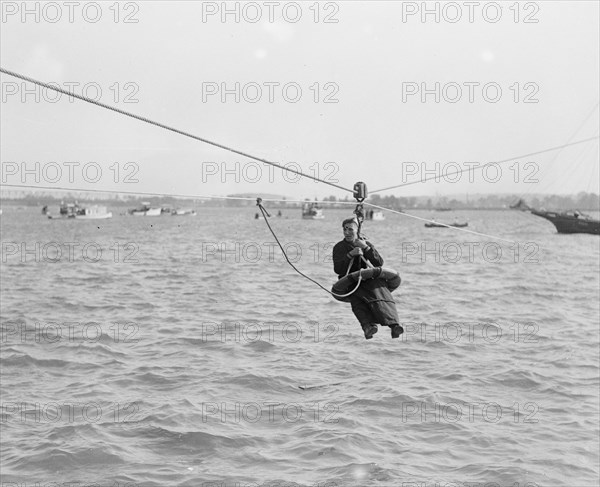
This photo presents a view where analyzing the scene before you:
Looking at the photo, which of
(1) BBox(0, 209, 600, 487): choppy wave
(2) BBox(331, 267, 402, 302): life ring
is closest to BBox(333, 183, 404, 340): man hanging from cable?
(2) BBox(331, 267, 402, 302): life ring

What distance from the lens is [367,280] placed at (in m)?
10.8

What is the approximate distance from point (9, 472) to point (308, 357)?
10.7 metres

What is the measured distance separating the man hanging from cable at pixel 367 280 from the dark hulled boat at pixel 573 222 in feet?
312

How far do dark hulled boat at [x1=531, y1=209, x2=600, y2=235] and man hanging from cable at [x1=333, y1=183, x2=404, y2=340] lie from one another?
3740 inches

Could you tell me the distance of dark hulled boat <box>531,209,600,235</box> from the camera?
327ft

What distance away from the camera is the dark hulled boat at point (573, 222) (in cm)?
9981

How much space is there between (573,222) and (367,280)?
9908cm

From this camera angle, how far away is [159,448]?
15.8 metres

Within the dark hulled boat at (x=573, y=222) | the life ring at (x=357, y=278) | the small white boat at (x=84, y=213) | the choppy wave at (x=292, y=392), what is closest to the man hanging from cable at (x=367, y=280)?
the life ring at (x=357, y=278)

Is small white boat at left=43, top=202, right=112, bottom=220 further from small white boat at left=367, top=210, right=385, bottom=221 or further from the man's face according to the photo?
the man's face

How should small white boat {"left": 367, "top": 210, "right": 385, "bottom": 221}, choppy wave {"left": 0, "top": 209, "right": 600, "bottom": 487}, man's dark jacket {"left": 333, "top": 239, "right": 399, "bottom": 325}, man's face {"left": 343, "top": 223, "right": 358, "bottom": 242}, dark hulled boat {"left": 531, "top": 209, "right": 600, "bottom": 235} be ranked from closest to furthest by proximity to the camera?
man's face {"left": 343, "top": 223, "right": 358, "bottom": 242}
man's dark jacket {"left": 333, "top": 239, "right": 399, "bottom": 325}
choppy wave {"left": 0, "top": 209, "right": 600, "bottom": 487}
dark hulled boat {"left": 531, "top": 209, "right": 600, "bottom": 235}
small white boat {"left": 367, "top": 210, "right": 385, "bottom": 221}

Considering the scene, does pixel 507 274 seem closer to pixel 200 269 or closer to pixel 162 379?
pixel 200 269

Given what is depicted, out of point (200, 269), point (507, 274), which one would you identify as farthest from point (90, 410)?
point (507, 274)

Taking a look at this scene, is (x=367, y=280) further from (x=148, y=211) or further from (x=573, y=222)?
(x=148, y=211)
